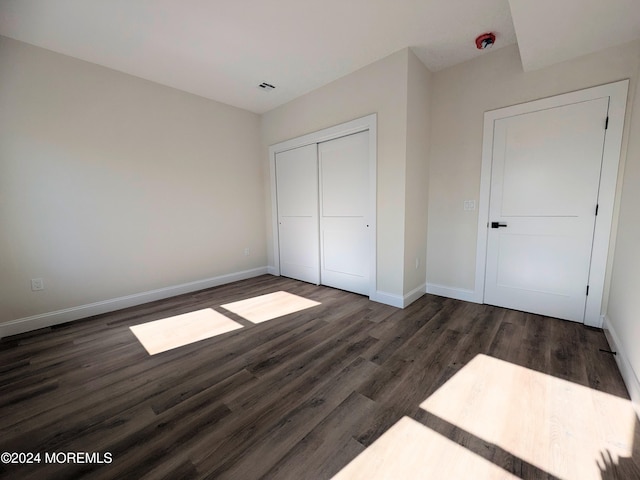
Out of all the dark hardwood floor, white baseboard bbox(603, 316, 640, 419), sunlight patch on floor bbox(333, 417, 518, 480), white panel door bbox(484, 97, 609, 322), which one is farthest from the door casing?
sunlight patch on floor bbox(333, 417, 518, 480)

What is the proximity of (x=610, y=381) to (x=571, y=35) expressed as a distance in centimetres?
253

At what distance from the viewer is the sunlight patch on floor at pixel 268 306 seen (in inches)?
110

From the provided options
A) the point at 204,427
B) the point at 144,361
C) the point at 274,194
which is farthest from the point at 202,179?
the point at 204,427

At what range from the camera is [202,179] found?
3736 millimetres

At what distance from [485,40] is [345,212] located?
221cm

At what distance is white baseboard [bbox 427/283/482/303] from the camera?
3004 mm

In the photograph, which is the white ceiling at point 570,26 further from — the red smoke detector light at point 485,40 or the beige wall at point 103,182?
the beige wall at point 103,182

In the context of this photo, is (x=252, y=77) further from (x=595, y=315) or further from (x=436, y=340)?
(x=595, y=315)

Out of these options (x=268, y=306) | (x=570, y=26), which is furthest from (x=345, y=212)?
(x=570, y=26)

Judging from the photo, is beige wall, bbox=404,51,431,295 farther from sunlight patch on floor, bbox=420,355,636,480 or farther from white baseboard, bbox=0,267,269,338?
white baseboard, bbox=0,267,269,338

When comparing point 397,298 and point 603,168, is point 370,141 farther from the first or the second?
point 603,168

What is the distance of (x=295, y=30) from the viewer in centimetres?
233

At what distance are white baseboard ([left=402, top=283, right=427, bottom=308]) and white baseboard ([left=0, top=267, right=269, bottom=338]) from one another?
8.98ft

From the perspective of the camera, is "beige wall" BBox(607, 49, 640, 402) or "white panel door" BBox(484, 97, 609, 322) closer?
"beige wall" BBox(607, 49, 640, 402)
